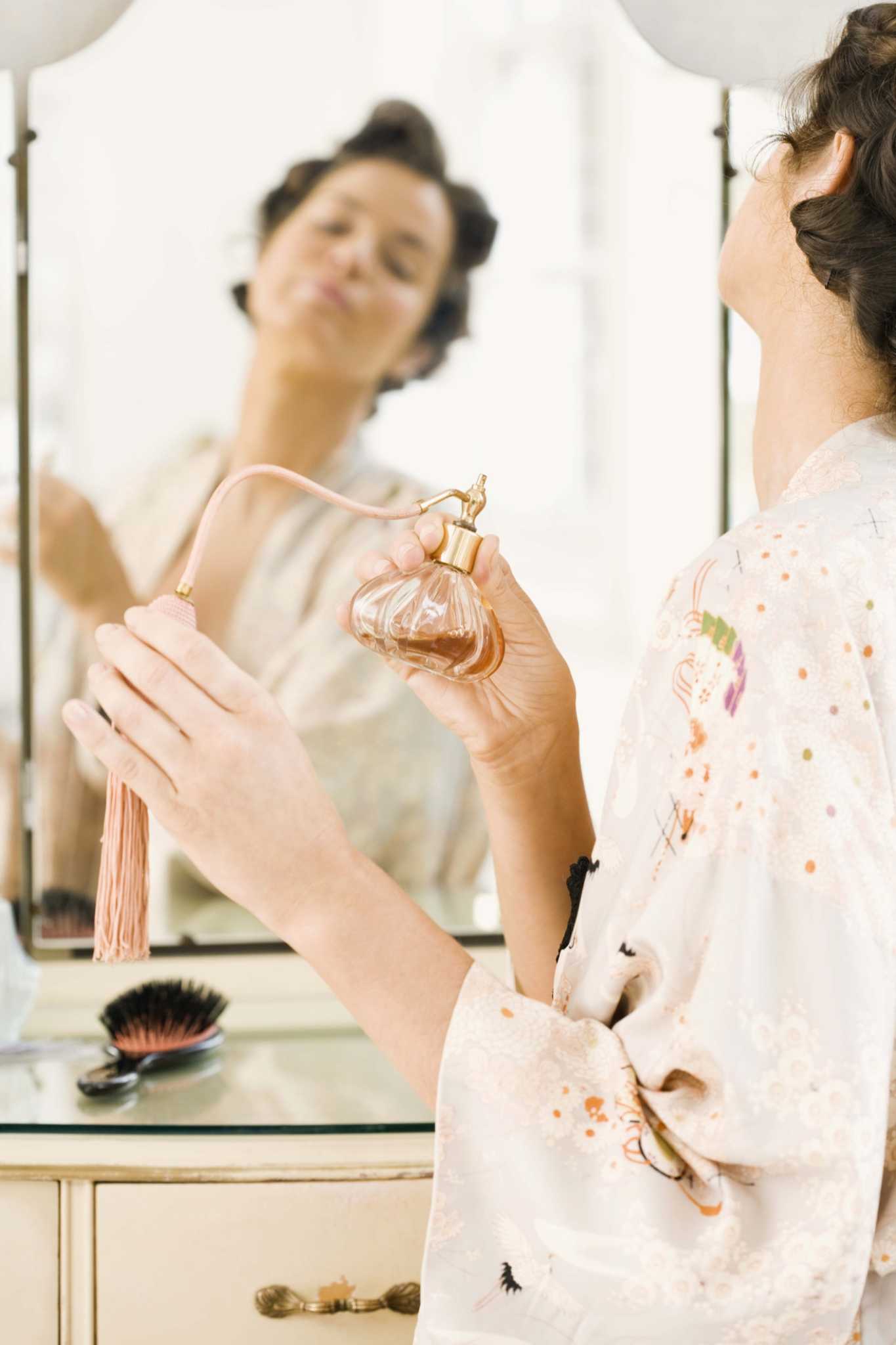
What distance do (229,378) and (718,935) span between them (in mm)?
861

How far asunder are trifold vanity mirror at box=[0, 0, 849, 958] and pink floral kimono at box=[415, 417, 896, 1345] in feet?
2.14

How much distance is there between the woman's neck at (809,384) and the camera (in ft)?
2.33

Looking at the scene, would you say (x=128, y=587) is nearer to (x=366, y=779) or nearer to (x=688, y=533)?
(x=366, y=779)

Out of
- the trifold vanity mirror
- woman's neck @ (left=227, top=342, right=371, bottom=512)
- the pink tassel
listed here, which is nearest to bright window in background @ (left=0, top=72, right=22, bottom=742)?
the trifold vanity mirror

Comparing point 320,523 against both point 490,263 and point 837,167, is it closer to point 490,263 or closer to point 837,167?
point 490,263

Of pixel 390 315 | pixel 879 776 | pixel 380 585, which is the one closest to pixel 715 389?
pixel 390 315

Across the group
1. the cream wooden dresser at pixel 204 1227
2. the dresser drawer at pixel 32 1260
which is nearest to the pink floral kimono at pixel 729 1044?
the cream wooden dresser at pixel 204 1227

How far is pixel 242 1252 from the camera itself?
0.95 meters

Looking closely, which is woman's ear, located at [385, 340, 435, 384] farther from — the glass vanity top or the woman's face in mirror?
the glass vanity top

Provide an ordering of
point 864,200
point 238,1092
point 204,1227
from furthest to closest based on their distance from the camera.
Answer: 1. point 238,1092
2. point 204,1227
3. point 864,200

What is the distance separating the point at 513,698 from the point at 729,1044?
15.7 inches

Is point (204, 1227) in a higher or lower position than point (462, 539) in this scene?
lower

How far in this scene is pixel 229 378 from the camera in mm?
1219

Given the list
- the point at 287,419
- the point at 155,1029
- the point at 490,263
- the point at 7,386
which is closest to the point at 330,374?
the point at 287,419
